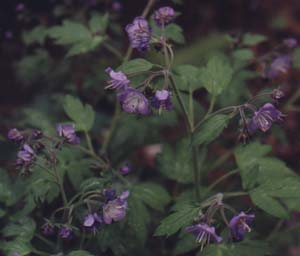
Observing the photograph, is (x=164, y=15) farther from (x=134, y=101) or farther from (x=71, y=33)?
(x=71, y=33)

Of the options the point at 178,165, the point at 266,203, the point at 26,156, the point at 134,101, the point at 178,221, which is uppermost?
the point at 134,101

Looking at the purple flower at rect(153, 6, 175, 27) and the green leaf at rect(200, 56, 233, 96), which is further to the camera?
the green leaf at rect(200, 56, 233, 96)

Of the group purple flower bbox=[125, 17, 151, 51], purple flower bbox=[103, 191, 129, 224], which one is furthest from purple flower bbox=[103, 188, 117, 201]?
purple flower bbox=[125, 17, 151, 51]

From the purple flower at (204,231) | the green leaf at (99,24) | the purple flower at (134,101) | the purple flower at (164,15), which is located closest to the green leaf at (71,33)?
the green leaf at (99,24)

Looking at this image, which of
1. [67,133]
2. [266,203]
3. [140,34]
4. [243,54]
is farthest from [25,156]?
[243,54]

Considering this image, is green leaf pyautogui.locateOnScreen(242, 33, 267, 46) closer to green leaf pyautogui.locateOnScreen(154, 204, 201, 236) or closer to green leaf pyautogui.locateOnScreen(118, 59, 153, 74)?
green leaf pyautogui.locateOnScreen(118, 59, 153, 74)

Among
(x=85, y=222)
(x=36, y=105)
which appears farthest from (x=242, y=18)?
(x=85, y=222)
